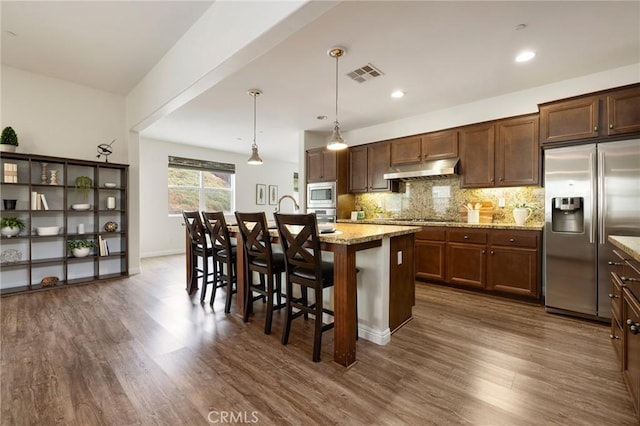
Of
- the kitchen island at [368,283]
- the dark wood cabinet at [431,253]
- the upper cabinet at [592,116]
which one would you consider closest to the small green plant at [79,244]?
Answer: the kitchen island at [368,283]

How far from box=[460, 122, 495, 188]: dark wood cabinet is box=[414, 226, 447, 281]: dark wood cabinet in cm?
84

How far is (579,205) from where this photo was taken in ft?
9.47

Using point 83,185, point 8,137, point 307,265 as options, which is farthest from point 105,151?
point 307,265

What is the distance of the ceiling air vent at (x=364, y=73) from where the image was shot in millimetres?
3123

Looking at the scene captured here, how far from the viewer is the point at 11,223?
3607mm

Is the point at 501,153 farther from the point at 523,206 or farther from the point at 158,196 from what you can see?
the point at 158,196

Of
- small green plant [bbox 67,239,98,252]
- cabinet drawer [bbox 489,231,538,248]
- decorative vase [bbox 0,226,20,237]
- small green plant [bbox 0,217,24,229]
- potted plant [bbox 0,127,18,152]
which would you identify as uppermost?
potted plant [bbox 0,127,18,152]

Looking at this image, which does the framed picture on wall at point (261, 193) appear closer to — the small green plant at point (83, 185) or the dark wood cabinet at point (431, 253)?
the small green plant at point (83, 185)

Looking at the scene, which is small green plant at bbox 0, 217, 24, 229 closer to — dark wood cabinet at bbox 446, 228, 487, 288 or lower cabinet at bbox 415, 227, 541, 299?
lower cabinet at bbox 415, 227, 541, 299

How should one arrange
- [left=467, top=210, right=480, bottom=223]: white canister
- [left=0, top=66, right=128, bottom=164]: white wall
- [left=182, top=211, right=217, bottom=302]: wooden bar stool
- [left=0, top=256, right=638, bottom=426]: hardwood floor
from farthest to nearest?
1. [left=467, top=210, right=480, bottom=223]: white canister
2. [left=0, top=66, right=128, bottom=164]: white wall
3. [left=182, top=211, right=217, bottom=302]: wooden bar stool
4. [left=0, top=256, right=638, bottom=426]: hardwood floor

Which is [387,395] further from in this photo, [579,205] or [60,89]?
[60,89]

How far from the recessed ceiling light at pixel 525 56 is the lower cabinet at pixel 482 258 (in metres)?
1.88

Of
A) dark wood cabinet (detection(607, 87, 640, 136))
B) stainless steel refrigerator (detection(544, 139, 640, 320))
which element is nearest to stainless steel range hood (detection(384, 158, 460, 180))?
stainless steel refrigerator (detection(544, 139, 640, 320))

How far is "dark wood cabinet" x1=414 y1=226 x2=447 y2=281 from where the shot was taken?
3.96 meters
